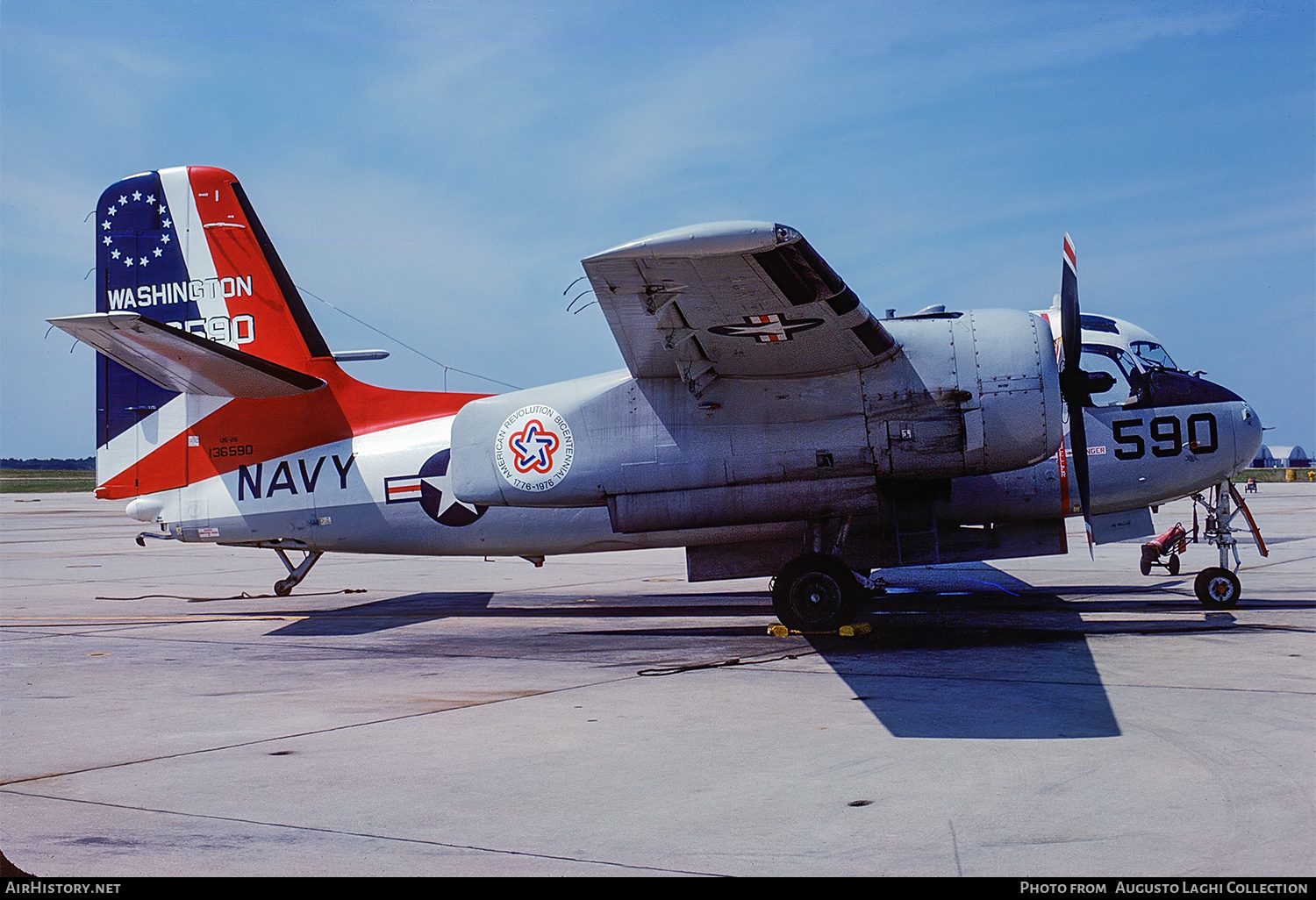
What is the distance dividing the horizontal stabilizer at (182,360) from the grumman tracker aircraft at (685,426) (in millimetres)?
42

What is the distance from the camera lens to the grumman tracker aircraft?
10461mm

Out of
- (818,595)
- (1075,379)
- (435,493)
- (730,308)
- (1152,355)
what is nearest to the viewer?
(730,308)

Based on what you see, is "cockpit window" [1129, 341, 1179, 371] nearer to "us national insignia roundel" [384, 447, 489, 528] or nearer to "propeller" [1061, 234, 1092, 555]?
"propeller" [1061, 234, 1092, 555]

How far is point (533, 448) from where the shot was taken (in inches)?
456

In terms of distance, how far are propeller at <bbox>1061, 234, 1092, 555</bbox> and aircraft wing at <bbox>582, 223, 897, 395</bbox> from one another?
105 inches

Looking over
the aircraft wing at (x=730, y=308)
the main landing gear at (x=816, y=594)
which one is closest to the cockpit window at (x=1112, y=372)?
the aircraft wing at (x=730, y=308)

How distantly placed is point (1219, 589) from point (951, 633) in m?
3.79

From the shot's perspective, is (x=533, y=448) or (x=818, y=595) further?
(x=533, y=448)

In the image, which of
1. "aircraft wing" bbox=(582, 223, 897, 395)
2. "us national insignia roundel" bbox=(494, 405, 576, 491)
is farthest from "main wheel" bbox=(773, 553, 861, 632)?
"us national insignia roundel" bbox=(494, 405, 576, 491)

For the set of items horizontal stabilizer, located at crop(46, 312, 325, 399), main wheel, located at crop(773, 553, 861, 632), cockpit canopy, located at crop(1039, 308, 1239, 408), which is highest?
horizontal stabilizer, located at crop(46, 312, 325, 399)

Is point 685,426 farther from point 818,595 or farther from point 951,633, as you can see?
point 951,633

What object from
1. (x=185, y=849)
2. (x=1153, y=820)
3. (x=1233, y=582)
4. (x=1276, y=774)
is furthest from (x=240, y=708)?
(x=1233, y=582)

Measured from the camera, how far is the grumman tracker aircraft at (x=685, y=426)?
1046 centimetres

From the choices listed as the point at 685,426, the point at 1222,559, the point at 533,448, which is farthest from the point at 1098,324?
the point at 533,448
